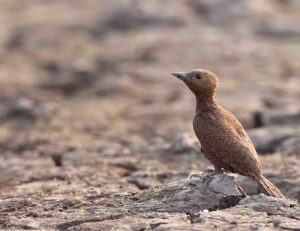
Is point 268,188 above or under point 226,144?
under

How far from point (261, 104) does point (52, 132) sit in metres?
3.51

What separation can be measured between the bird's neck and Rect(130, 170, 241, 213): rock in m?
0.87

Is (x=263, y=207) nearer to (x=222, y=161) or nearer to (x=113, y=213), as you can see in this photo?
(x=222, y=161)

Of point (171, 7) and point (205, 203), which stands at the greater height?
point (171, 7)

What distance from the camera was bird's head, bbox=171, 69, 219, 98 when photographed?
874 cm

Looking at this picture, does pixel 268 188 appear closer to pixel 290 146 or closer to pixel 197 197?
pixel 197 197

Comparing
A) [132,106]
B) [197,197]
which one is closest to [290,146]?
[197,197]

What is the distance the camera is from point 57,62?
18.0m

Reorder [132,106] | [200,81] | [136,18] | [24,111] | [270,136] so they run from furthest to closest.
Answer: [136,18], [132,106], [24,111], [270,136], [200,81]

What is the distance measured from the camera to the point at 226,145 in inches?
315

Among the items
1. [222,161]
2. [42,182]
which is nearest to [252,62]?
[42,182]

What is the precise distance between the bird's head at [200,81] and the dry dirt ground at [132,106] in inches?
47.0

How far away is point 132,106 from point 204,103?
6.17 metres

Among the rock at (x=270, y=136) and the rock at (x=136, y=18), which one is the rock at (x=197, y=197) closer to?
the rock at (x=270, y=136)
